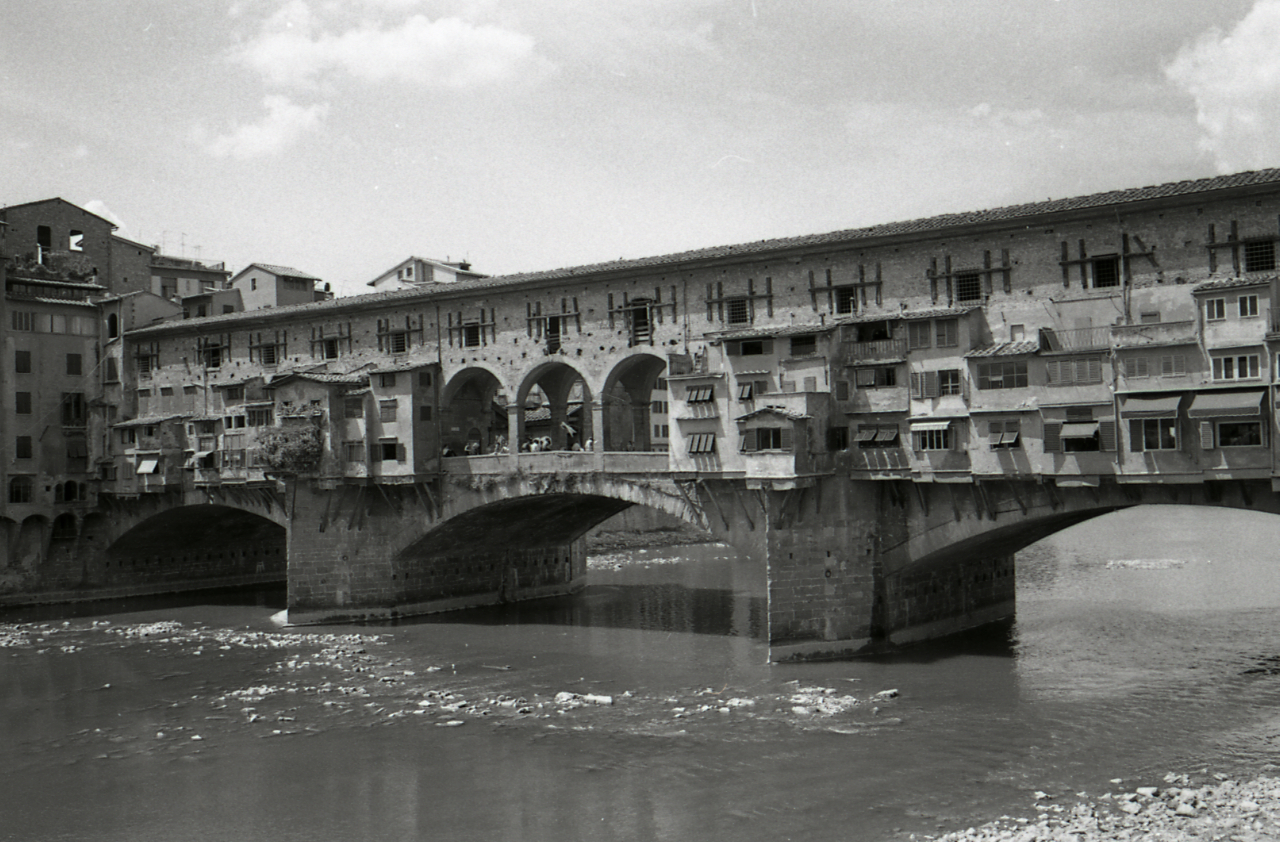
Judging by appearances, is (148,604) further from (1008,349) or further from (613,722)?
(1008,349)

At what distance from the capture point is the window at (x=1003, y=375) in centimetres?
3559

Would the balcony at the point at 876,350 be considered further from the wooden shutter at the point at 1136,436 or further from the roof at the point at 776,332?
the wooden shutter at the point at 1136,436

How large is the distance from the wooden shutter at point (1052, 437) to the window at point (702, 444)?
37.1 ft

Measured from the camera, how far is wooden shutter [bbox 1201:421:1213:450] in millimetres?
32062

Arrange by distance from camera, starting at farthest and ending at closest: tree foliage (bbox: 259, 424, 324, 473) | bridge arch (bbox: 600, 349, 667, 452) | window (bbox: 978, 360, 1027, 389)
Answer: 1. tree foliage (bbox: 259, 424, 324, 473)
2. bridge arch (bbox: 600, 349, 667, 452)
3. window (bbox: 978, 360, 1027, 389)

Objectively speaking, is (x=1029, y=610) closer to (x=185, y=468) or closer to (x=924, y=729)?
(x=924, y=729)

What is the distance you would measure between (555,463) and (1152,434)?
22520 mm

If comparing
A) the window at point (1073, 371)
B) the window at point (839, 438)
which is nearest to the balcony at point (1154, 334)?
the window at point (1073, 371)

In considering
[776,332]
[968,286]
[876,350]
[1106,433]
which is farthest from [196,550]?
[1106,433]

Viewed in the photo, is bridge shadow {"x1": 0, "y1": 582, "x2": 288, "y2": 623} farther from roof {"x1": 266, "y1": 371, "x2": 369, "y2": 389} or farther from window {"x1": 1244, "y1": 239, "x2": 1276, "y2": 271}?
window {"x1": 1244, "y1": 239, "x2": 1276, "y2": 271}

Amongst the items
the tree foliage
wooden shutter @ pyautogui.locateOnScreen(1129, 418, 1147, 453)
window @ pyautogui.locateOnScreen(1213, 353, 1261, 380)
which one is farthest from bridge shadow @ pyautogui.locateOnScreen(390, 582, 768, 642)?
window @ pyautogui.locateOnScreen(1213, 353, 1261, 380)

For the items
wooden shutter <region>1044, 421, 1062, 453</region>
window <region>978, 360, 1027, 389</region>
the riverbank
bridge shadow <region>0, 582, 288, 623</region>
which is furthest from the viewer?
the riverbank

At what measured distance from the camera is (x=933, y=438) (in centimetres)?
3716

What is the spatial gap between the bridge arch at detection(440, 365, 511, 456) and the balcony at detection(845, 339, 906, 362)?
54.0 feet
